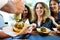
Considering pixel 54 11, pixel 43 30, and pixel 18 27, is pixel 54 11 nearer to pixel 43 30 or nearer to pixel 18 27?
pixel 43 30

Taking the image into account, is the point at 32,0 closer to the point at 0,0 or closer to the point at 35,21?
the point at 35,21

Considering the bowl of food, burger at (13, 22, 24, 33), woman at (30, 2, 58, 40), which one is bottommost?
the bowl of food

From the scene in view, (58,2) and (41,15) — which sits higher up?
(58,2)

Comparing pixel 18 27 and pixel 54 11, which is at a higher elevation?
pixel 54 11

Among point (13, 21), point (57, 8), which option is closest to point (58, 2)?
point (57, 8)

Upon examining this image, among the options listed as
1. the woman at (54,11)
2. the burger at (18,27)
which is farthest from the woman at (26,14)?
the woman at (54,11)

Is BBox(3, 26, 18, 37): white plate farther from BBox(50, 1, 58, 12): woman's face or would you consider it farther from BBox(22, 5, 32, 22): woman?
BBox(50, 1, 58, 12): woman's face

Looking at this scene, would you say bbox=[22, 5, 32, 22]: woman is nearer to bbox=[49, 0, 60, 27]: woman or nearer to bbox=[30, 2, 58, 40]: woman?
bbox=[30, 2, 58, 40]: woman

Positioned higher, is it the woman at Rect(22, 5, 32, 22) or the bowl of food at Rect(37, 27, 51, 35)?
the woman at Rect(22, 5, 32, 22)

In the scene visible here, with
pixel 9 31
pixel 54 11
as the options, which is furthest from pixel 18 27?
pixel 54 11

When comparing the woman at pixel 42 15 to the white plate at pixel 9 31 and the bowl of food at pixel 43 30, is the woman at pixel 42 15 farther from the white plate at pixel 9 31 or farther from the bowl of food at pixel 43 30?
the white plate at pixel 9 31

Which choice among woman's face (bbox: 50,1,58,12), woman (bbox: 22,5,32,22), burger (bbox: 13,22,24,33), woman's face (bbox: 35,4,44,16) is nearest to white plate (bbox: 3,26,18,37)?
burger (bbox: 13,22,24,33)

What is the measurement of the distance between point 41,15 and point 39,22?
0.23 feet

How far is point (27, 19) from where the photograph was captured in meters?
1.02
